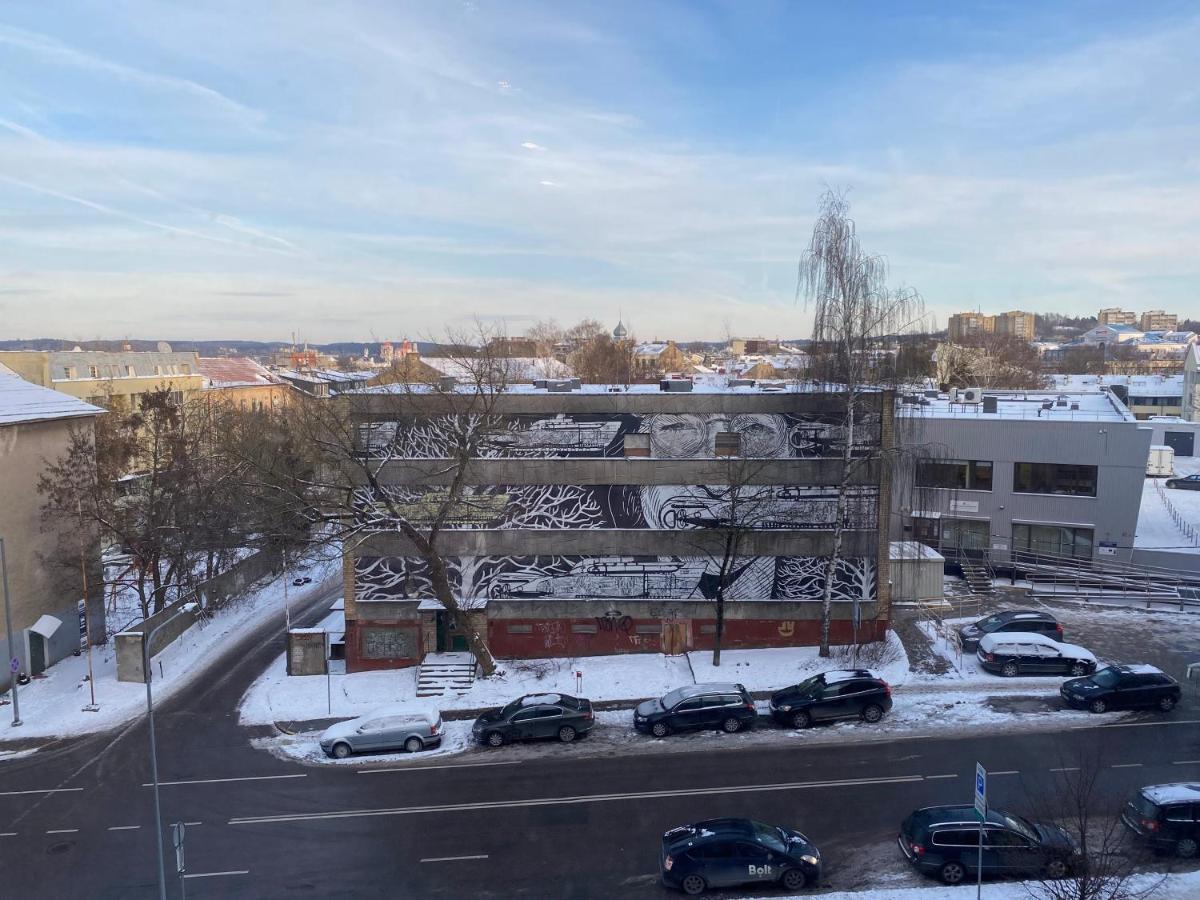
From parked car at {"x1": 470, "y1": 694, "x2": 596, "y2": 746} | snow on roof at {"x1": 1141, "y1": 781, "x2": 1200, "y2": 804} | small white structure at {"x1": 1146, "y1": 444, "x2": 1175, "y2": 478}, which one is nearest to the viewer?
snow on roof at {"x1": 1141, "y1": 781, "x2": 1200, "y2": 804}

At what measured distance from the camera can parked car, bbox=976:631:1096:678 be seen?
79.4ft

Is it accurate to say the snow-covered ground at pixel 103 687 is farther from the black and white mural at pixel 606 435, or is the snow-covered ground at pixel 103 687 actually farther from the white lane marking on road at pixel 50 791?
the black and white mural at pixel 606 435

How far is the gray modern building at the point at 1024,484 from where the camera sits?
34.0 meters

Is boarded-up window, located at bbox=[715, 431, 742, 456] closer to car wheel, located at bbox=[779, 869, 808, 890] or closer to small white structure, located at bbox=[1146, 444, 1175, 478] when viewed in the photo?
car wheel, located at bbox=[779, 869, 808, 890]

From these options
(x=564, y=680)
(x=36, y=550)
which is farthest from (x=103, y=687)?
(x=564, y=680)

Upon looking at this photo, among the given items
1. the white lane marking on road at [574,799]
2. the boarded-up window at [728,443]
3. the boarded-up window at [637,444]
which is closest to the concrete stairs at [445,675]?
the white lane marking on road at [574,799]

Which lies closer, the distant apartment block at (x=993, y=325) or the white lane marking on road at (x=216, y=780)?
the white lane marking on road at (x=216, y=780)

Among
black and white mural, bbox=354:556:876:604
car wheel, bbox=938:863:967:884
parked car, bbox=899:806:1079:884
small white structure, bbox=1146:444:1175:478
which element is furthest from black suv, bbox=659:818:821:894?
small white structure, bbox=1146:444:1175:478

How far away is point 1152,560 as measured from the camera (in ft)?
113

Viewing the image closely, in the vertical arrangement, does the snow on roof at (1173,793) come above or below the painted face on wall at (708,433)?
below

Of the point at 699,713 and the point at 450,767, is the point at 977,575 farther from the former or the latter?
the point at 450,767

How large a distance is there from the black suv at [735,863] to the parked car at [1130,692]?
11636mm

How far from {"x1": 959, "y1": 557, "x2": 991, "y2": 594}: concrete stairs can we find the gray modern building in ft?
2.57

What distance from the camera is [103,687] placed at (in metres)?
26.3
